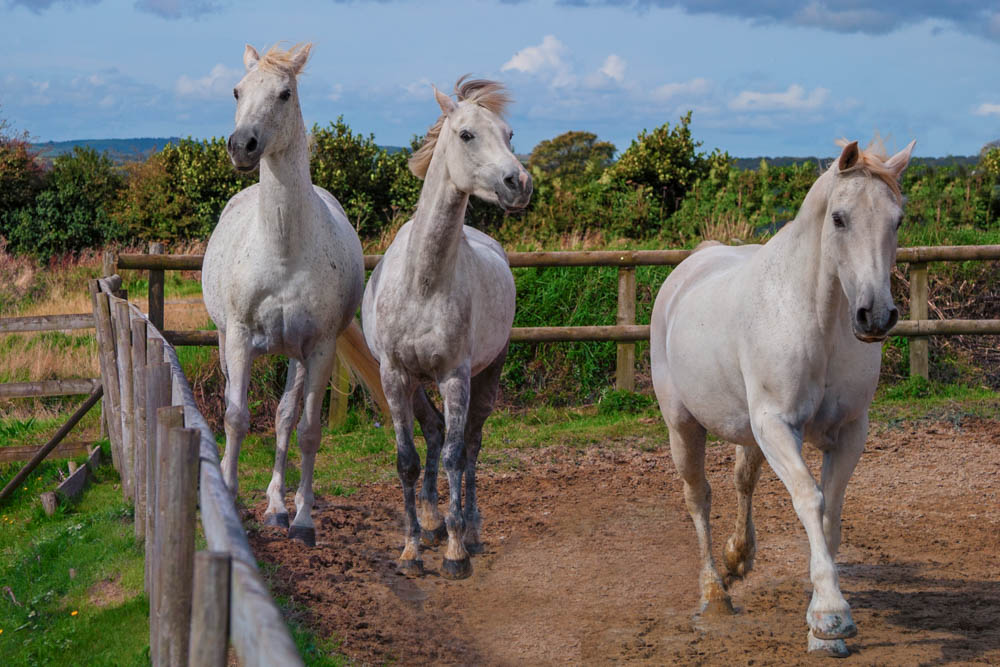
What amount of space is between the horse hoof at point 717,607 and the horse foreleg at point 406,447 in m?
1.56

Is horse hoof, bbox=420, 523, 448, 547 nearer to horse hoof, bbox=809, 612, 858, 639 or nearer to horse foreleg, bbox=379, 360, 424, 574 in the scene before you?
horse foreleg, bbox=379, 360, 424, 574

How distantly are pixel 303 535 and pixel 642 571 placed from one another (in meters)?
1.93

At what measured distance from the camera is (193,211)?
2278 cm

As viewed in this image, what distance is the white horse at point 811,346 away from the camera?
371cm

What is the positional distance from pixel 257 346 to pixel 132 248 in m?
17.8

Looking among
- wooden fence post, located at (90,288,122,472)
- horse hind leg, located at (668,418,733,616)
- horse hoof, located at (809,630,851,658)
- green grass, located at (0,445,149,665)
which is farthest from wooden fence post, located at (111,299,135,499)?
horse hoof, located at (809,630,851,658)

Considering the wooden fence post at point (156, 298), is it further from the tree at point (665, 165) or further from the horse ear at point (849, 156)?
the tree at point (665, 165)

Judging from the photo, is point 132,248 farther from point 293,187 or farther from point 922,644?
point 922,644

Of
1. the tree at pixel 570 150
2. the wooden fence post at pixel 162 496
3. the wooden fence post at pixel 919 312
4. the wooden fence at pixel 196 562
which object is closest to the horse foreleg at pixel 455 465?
the wooden fence at pixel 196 562

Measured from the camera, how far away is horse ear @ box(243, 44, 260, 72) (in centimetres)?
557

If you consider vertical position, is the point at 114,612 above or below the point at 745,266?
below

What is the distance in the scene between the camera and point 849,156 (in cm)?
380

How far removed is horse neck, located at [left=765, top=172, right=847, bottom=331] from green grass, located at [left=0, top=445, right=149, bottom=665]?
3.19m

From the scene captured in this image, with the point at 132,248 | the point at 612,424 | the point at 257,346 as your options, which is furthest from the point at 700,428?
the point at 132,248
